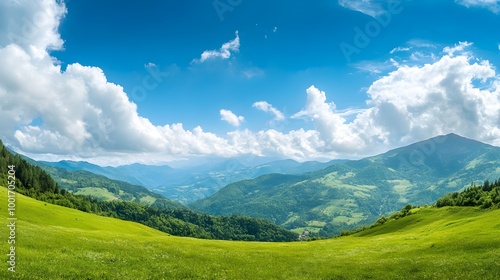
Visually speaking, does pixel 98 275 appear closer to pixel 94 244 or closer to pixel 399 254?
pixel 94 244

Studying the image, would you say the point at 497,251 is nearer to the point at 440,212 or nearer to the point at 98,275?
the point at 98,275

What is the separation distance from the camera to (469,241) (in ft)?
148

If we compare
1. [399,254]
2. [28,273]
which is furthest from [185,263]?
[399,254]

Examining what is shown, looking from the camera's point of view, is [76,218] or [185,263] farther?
[76,218]

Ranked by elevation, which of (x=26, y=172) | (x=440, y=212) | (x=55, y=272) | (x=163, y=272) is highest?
(x=26, y=172)

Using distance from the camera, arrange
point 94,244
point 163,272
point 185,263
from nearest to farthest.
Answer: point 163,272, point 185,263, point 94,244

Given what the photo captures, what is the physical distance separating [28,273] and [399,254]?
146 ft

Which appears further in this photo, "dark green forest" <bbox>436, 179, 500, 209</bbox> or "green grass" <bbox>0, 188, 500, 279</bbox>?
"dark green forest" <bbox>436, 179, 500, 209</bbox>

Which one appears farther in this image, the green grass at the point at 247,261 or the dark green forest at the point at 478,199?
the dark green forest at the point at 478,199

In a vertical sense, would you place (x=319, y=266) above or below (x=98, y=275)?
below

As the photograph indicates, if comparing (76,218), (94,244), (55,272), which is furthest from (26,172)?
(55,272)

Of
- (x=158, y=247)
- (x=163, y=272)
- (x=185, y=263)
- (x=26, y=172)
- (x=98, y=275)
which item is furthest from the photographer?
(x=26, y=172)

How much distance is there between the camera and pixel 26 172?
633 ft

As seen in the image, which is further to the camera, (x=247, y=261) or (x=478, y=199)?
(x=478, y=199)
